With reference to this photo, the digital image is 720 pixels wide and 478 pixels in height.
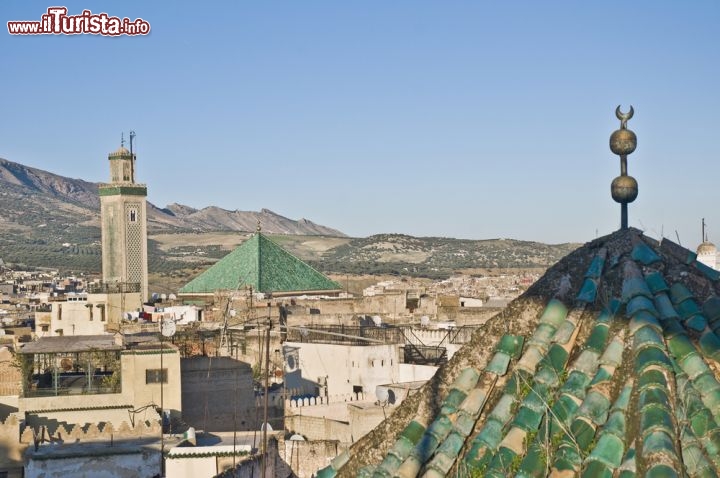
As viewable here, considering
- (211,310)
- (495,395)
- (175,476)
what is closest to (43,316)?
(211,310)

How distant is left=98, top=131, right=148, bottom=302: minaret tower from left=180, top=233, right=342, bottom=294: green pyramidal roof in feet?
12.5

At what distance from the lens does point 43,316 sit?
3434 centimetres

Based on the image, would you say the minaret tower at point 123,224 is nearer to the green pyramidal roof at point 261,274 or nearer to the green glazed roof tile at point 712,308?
the green pyramidal roof at point 261,274

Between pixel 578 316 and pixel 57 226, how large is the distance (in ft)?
506

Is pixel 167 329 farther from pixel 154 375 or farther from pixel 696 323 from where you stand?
pixel 696 323

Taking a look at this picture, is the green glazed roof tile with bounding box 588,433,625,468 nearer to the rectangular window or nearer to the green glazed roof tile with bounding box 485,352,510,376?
the green glazed roof tile with bounding box 485,352,510,376

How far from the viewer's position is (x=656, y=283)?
4.04 metres

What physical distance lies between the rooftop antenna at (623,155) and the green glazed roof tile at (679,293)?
37 cm

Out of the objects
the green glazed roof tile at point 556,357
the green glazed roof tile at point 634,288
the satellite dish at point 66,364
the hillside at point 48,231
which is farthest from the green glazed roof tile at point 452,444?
the hillside at point 48,231

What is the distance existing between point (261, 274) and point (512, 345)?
3758 cm

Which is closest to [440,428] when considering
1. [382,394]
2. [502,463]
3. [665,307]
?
[502,463]

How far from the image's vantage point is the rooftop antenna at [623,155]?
4.25m

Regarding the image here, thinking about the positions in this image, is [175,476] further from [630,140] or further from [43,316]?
[43,316]

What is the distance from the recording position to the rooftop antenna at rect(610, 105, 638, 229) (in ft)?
13.9
